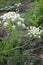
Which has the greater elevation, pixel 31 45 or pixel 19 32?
pixel 19 32

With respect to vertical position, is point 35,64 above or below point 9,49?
below

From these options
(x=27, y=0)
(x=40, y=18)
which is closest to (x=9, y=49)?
(x=40, y=18)

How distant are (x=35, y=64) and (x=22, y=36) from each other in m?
0.53

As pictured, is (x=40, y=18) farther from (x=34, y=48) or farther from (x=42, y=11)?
(x=34, y=48)

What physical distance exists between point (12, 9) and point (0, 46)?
367 centimetres

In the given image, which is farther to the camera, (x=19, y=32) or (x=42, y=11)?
(x=42, y=11)

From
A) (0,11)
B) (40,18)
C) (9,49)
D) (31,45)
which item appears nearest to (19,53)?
(9,49)

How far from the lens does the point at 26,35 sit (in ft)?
13.8

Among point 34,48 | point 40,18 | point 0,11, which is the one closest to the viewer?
point 34,48

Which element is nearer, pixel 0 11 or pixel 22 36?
pixel 22 36

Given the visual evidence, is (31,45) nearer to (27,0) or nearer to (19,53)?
(19,53)

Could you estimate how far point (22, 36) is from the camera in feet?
13.9

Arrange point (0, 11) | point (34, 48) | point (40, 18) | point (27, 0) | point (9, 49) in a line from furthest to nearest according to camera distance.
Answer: point (27, 0) < point (0, 11) < point (40, 18) < point (34, 48) < point (9, 49)

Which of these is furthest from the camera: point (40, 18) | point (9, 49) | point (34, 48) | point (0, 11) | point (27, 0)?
point (27, 0)
